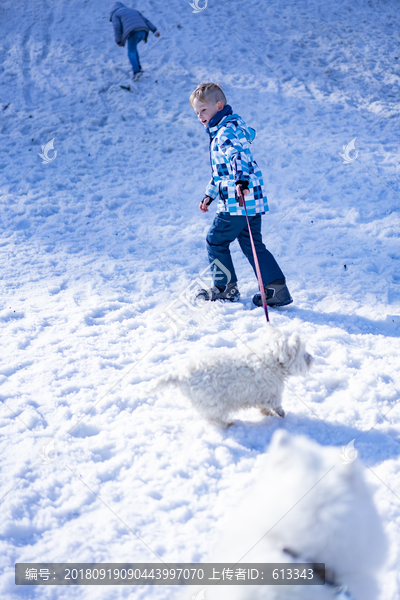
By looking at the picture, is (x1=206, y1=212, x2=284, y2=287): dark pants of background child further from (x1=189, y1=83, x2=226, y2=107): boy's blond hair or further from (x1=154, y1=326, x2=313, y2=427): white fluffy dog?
(x1=154, y1=326, x2=313, y2=427): white fluffy dog

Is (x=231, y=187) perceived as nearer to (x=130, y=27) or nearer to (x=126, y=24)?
(x=130, y=27)

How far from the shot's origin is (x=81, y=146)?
286 inches

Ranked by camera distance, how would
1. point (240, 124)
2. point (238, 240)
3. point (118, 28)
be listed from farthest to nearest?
point (118, 28)
point (238, 240)
point (240, 124)

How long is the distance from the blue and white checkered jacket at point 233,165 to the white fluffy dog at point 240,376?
1369 mm

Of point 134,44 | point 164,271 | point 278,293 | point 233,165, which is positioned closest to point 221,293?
point 278,293

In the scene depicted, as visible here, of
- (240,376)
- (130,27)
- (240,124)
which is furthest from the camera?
(130,27)

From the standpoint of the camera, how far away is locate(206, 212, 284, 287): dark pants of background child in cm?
363

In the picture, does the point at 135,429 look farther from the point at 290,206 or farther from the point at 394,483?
the point at 290,206

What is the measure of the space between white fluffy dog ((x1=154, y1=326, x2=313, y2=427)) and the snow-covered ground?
0.73ft

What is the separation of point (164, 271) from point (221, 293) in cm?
83

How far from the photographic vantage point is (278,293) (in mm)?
3873

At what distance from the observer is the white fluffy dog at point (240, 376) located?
8.04ft

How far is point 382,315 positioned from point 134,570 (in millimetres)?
2925

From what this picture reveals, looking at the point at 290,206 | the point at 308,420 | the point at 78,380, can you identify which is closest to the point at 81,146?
the point at 290,206
